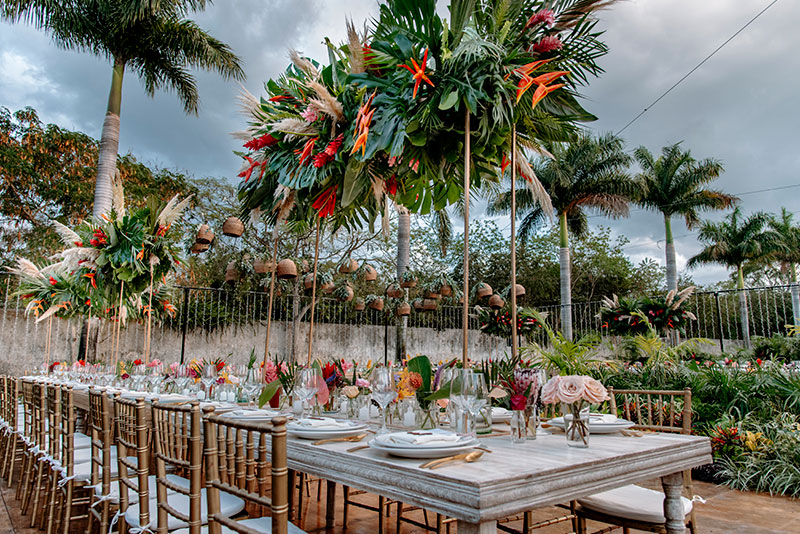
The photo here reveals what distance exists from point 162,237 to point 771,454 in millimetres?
5409

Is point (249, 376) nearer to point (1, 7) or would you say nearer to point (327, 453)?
point (327, 453)

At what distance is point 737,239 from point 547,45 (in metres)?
22.8

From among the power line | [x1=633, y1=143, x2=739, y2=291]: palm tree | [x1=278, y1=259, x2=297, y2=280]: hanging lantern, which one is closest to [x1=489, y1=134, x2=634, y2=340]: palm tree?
[x1=633, y1=143, x2=739, y2=291]: palm tree

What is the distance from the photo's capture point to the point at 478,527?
100 cm

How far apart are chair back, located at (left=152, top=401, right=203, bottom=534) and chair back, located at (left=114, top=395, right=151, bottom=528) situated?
0.15 ft

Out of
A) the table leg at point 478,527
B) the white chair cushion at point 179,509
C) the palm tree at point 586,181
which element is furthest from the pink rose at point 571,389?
the palm tree at point 586,181

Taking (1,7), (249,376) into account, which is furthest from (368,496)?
(1,7)

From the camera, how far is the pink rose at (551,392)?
149 centimetres

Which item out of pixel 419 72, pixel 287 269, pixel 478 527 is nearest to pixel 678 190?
pixel 287 269

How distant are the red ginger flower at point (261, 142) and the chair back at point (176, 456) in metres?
1.62

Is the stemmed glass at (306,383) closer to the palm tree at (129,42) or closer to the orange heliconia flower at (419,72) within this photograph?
the orange heliconia flower at (419,72)

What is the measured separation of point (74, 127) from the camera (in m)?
11.5

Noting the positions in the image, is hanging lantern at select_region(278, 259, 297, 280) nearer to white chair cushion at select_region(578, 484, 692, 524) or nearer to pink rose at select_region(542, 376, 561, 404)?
white chair cushion at select_region(578, 484, 692, 524)

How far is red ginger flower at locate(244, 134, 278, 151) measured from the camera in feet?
9.51
